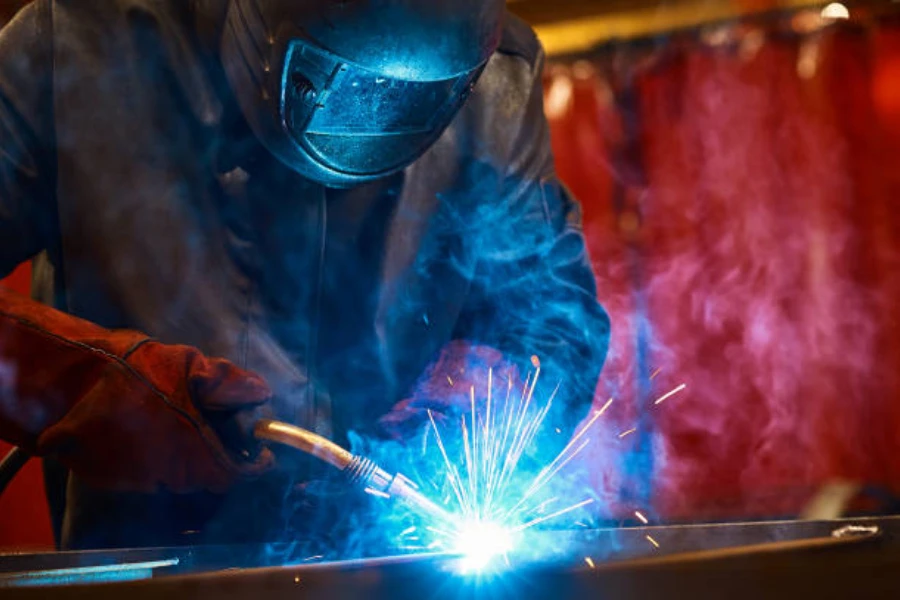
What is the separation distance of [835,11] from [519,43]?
257cm

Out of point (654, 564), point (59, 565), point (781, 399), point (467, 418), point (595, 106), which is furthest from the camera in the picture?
point (595, 106)

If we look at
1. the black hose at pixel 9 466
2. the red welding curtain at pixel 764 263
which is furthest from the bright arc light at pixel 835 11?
the black hose at pixel 9 466

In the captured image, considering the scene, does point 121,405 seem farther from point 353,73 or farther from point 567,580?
point 567,580

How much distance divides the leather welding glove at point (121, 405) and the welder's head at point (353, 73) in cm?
35

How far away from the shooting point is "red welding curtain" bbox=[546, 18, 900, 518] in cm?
373

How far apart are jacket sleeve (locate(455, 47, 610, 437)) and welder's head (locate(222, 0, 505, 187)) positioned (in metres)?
0.37

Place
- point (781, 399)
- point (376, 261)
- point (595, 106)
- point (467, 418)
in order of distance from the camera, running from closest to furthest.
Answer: point (467, 418), point (376, 261), point (781, 399), point (595, 106)

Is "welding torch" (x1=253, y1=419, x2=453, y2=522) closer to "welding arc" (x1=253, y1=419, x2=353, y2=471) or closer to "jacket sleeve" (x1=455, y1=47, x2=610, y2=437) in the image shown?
"welding arc" (x1=253, y1=419, x2=353, y2=471)

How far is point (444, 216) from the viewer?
5.55 ft

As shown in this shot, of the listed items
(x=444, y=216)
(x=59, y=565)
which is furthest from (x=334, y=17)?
(x=59, y=565)

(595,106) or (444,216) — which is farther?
(595,106)

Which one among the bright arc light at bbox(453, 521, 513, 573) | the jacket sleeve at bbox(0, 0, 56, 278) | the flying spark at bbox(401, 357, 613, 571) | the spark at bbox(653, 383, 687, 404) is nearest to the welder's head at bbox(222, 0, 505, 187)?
the jacket sleeve at bbox(0, 0, 56, 278)

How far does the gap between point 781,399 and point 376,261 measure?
8.54 ft

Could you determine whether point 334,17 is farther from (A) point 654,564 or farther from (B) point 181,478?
(A) point 654,564
